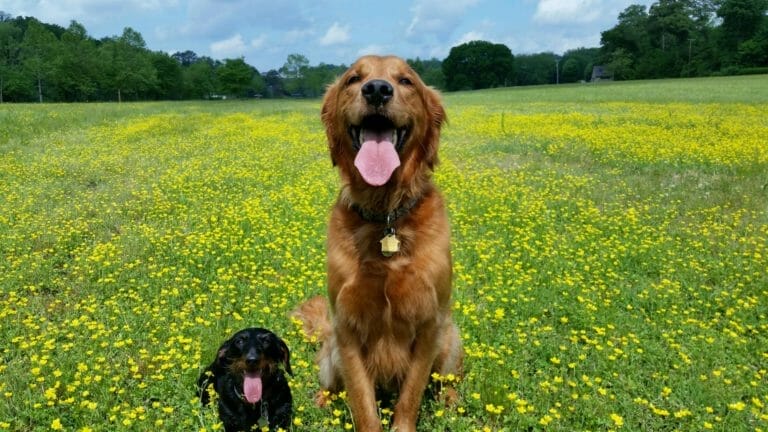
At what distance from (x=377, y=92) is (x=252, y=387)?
1.73m

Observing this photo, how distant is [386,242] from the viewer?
291 centimetres

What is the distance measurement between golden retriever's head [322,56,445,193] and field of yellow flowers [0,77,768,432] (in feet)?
4.46

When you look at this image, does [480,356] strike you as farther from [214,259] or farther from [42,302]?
[42,302]

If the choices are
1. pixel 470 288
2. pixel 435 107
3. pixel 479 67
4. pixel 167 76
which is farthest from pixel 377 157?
pixel 479 67

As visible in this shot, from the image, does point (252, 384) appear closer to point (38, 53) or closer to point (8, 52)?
point (38, 53)

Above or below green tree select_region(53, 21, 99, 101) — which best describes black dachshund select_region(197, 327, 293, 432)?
below

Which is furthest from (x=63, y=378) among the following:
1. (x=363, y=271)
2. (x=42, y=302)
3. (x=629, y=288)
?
(x=629, y=288)

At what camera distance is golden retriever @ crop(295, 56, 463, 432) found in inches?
114

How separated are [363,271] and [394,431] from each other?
0.91 metres

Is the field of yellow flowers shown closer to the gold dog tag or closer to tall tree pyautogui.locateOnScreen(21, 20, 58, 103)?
the gold dog tag

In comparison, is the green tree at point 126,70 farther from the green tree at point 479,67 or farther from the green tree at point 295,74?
the green tree at point 479,67

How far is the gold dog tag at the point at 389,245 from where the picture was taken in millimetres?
2896

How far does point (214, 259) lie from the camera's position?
5.54 meters

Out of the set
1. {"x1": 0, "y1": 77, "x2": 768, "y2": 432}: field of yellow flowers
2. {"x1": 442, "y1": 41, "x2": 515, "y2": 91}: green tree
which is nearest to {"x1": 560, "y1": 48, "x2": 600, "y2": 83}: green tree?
{"x1": 442, "y1": 41, "x2": 515, "y2": 91}: green tree
